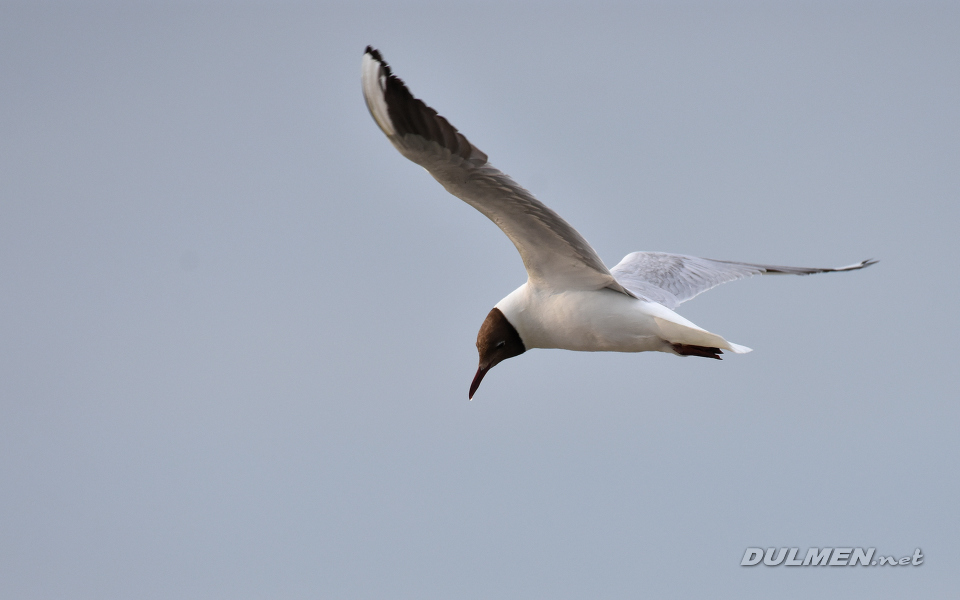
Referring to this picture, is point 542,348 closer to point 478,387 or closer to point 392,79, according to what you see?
point 478,387

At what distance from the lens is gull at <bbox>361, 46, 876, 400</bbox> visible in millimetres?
4316

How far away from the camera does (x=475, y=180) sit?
4.61 metres

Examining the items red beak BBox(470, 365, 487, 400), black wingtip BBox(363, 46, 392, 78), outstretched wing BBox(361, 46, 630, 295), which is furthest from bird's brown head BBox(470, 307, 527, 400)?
black wingtip BBox(363, 46, 392, 78)

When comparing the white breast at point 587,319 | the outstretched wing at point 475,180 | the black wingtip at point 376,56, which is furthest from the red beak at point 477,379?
the black wingtip at point 376,56

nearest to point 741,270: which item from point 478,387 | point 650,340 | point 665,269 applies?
point 665,269

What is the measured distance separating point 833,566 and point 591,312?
2.92 m

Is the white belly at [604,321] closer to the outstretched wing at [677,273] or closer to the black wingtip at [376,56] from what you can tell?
the outstretched wing at [677,273]

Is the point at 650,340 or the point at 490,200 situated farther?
the point at 650,340

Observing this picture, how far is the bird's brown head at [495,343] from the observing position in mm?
6117

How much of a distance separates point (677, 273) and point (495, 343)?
2084mm

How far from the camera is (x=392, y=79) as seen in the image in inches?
165

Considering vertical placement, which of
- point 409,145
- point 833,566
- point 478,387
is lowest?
point 833,566

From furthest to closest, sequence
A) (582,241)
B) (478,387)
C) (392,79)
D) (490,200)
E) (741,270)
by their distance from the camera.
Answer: (741,270) → (478,387) → (582,241) → (490,200) → (392,79)

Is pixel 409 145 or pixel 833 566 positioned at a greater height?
pixel 409 145
